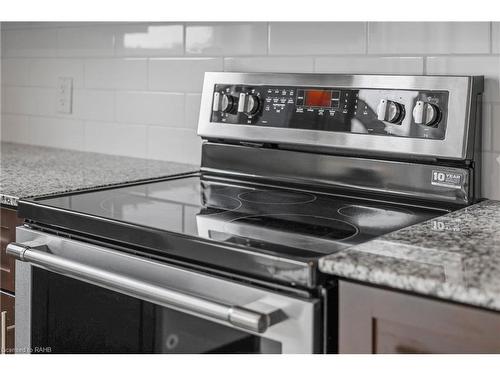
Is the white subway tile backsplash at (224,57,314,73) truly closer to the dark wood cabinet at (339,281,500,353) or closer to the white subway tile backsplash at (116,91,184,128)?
the white subway tile backsplash at (116,91,184,128)

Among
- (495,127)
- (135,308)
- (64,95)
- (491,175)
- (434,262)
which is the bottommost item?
(135,308)

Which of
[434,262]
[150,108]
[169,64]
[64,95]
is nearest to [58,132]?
[64,95]

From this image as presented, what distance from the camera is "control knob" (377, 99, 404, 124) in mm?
1424

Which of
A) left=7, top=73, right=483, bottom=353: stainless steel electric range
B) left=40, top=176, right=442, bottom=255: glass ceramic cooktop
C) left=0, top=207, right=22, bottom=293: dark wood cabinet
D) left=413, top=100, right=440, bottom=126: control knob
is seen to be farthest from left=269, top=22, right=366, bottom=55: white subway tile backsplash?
left=0, top=207, right=22, bottom=293: dark wood cabinet

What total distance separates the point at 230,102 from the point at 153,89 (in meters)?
0.43

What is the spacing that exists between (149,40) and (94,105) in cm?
34

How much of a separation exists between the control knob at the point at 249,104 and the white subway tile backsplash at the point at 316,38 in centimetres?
17

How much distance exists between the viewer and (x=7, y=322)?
156 centimetres

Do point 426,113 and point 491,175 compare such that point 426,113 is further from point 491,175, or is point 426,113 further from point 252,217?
point 252,217

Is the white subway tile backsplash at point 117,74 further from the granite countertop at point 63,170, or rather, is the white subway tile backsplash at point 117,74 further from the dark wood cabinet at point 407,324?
the dark wood cabinet at point 407,324

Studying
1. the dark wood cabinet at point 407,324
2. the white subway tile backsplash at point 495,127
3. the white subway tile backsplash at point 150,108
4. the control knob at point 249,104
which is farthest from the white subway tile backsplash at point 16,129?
the dark wood cabinet at point 407,324

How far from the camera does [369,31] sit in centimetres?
156

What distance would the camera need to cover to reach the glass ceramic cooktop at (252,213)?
113cm

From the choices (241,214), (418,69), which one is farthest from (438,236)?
(418,69)
